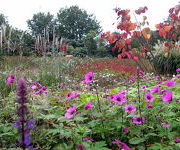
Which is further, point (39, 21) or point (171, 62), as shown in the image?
point (39, 21)

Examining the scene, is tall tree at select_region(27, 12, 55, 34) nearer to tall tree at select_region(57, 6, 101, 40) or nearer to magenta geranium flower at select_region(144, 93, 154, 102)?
tall tree at select_region(57, 6, 101, 40)

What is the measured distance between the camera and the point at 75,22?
110ft

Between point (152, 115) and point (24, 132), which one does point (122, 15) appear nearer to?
point (152, 115)

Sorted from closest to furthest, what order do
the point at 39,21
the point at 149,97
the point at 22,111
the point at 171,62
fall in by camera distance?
the point at 22,111 → the point at 149,97 → the point at 171,62 → the point at 39,21

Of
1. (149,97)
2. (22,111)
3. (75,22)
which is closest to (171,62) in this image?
(149,97)

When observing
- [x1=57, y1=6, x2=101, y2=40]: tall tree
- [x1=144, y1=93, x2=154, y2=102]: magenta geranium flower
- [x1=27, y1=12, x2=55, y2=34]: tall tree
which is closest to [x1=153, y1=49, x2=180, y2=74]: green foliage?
[x1=144, y1=93, x2=154, y2=102]: magenta geranium flower

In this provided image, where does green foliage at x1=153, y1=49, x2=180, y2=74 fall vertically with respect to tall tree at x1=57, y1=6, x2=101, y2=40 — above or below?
below

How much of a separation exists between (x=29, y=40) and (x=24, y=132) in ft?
78.9

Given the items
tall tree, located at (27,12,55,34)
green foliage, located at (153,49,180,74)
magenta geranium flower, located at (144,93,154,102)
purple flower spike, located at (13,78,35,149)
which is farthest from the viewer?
tall tree, located at (27,12,55,34)

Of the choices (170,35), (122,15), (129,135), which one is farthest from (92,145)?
(170,35)

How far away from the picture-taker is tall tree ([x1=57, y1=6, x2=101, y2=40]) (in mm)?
32528

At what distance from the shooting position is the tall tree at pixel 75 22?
107 feet

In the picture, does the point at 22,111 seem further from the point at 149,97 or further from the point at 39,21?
the point at 39,21

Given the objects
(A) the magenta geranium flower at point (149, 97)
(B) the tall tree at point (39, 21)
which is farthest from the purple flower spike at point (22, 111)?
(B) the tall tree at point (39, 21)
